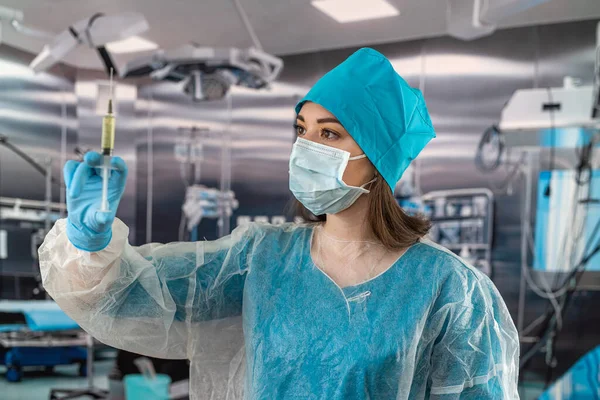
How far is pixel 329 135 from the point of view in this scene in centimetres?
123

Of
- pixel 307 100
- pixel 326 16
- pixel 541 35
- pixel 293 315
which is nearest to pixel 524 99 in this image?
pixel 541 35

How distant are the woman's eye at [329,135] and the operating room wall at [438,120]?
7.92 feet

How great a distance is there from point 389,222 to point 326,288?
0.20 m

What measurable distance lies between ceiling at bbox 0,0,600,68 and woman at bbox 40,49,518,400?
2.06 meters

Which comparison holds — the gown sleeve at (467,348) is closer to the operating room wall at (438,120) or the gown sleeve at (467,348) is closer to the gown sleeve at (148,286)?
the gown sleeve at (148,286)

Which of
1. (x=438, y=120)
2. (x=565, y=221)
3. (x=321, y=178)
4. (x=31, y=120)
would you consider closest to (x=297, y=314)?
(x=321, y=178)

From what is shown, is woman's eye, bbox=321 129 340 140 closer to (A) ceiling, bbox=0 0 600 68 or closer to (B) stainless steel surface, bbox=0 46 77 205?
(A) ceiling, bbox=0 0 600 68

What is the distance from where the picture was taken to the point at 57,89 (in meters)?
3.75

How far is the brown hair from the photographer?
1235 mm

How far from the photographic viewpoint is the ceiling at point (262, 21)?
3.18 m

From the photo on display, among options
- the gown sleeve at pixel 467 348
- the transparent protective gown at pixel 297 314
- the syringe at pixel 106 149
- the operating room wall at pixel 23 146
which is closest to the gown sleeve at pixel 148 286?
the transparent protective gown at pixel 297 314

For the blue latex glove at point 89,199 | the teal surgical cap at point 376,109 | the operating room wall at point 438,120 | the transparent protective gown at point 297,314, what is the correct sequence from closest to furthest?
the blue latex glove at point 89,199 < the transparent protective gown at point 297,314 < the teal surgical cap at point 376,109 < the operating room wall at point 438,120

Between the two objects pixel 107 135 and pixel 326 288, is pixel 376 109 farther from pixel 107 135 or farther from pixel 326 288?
pixel 107 135

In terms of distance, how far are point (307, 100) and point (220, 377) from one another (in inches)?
25.3
